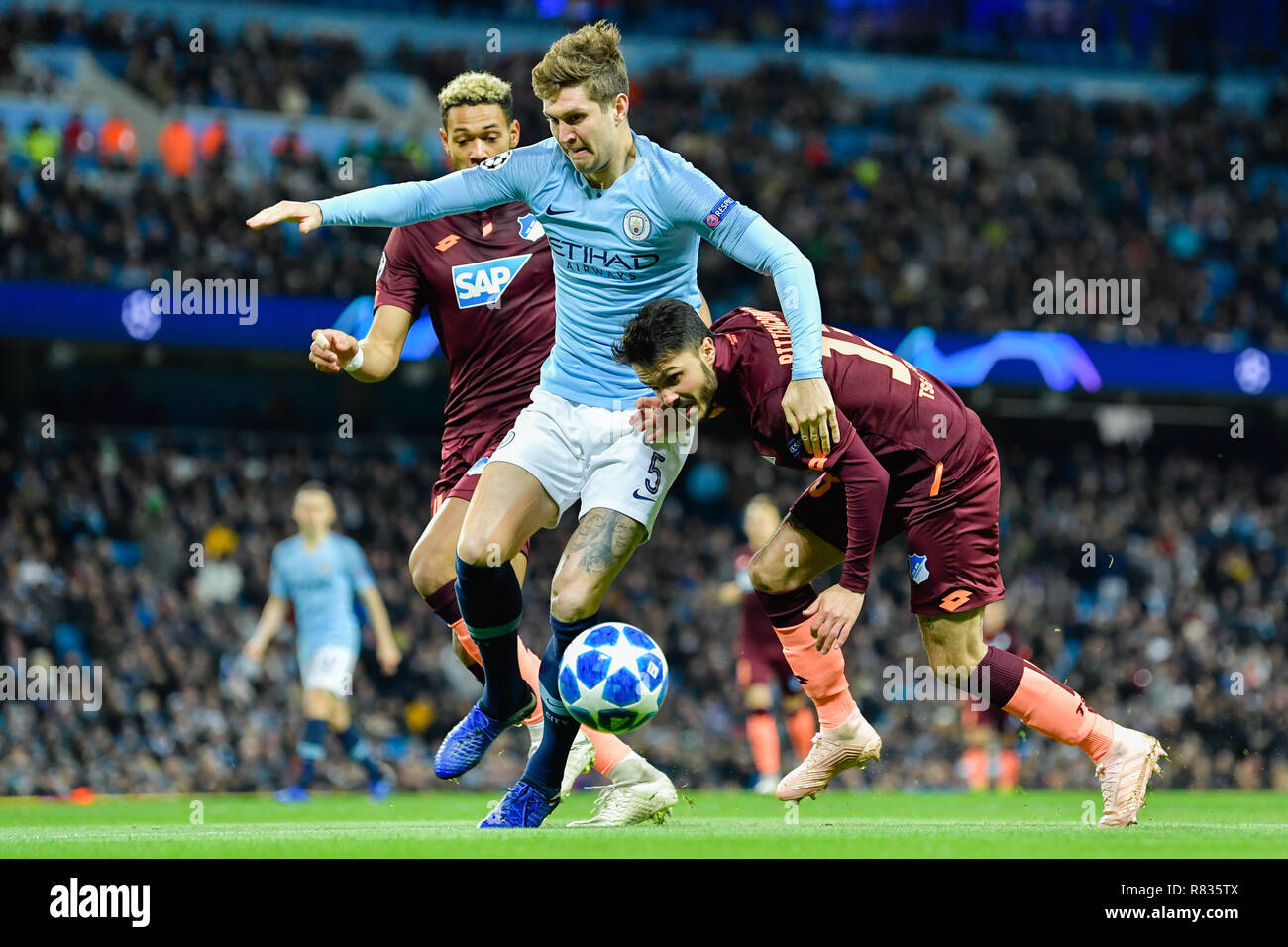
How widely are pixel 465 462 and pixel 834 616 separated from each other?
2421 mm

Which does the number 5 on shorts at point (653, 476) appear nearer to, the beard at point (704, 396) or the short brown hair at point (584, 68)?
the beard at point (704, 396)

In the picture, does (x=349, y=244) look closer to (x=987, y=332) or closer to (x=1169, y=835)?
(x=987, y=332)

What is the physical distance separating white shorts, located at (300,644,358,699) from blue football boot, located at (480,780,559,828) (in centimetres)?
570

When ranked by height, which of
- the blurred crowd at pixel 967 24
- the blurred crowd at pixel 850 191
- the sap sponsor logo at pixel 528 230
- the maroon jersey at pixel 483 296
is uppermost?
the blurred crowd at pixel 967 24

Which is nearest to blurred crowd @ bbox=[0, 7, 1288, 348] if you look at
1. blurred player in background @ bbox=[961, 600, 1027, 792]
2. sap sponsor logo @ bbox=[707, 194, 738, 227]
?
blurred player in background @ bbox=[961, 600, 1027, 792]

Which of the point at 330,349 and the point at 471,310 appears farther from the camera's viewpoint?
the point at 471,310

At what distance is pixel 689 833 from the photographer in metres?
5.86

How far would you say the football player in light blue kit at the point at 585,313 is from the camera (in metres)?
5.76

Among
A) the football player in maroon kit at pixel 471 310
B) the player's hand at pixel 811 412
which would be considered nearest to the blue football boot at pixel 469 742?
the football player in maroon kit at pixel 471 310

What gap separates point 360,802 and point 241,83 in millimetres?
14544

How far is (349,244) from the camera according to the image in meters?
19.9

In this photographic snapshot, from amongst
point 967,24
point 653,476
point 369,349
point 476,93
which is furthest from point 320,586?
point 967,24

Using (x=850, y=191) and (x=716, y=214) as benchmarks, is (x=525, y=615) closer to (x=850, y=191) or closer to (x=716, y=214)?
(x=850, y=191)
